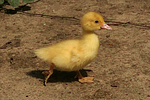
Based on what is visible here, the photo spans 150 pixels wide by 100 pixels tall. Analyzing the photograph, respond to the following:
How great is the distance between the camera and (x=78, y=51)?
12.5ft

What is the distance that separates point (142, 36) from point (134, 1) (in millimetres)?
2006

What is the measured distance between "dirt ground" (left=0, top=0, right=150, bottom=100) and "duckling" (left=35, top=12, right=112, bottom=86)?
14.8 inches

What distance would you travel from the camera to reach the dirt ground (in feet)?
12.7

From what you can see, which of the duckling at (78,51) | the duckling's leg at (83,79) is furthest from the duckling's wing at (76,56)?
the duckling's leg at (83,79)

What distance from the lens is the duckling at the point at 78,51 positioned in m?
3.81

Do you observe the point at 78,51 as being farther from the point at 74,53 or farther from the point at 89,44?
the point at 89,44

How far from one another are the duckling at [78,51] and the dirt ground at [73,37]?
0.38 m

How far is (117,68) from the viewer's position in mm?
4430

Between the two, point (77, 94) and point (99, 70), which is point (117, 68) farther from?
point (77, 94)

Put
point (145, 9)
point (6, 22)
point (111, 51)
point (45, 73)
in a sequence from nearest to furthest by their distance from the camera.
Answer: point (45, 73)
point (111, 51)
point (6, 22)
point (145, 9)

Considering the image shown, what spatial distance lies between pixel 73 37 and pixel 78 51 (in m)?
1.71

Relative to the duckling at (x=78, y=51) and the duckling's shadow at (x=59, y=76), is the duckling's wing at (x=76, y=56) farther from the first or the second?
the duckling's shadow at (x=59, y=76)

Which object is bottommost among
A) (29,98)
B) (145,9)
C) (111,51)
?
(29,98)

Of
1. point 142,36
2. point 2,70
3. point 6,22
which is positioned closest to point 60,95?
point 2,70
